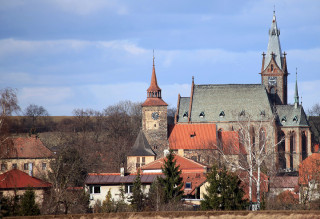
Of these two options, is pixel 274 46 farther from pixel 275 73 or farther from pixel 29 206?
pixel 29 206

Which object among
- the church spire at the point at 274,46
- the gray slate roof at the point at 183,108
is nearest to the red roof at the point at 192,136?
the gray slate roof at the point at 183,108

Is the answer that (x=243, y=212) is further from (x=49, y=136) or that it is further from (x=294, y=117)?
(x=49, y=136)

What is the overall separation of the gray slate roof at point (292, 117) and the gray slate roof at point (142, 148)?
21677 mm

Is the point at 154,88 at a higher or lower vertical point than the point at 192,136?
higher

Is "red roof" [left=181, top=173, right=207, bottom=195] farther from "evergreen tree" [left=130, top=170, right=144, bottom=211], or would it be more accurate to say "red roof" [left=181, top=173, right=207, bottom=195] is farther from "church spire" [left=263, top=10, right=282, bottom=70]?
"church spire" [left=263, top=10, right=282, bottom=70]

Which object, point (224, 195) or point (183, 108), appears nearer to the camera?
point (224, 195)

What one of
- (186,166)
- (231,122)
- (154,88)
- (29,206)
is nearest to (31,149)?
(154,88)

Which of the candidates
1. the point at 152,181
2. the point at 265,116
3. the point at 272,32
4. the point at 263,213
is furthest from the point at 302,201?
the point at 272,32

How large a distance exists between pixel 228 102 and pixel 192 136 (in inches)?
451

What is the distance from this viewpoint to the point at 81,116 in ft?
440

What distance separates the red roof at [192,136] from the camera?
3688 inches

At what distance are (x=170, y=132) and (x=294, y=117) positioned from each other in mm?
19125

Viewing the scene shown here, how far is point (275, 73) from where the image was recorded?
112 meters

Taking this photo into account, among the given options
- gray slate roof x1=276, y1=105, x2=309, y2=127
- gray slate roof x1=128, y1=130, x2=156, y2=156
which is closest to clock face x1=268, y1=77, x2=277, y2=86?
gray slate roof x1=276, y1=105, x2=309, y2=127
